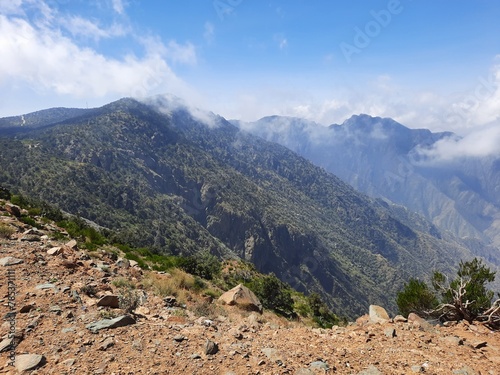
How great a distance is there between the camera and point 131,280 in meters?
12.8

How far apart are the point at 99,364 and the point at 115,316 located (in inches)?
79.1

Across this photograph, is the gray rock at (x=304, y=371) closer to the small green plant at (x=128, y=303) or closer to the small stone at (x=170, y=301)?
the small green plant at (x=128, y=303)

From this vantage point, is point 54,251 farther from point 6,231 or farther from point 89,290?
point 89,290

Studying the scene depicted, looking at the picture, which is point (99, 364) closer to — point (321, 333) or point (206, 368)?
point (206, 368)

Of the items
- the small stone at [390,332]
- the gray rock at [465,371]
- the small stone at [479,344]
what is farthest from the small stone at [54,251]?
the small stone at [479,344]

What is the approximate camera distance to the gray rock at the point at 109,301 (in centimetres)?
862

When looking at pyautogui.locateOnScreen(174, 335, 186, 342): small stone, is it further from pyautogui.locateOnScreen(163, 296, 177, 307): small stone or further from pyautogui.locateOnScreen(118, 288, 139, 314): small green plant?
pyautogui.locateOnScreen(163, 296, 177, 307): small stone

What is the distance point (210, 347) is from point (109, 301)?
3573mm

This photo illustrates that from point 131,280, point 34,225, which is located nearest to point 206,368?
point 131,280

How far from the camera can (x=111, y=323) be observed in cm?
762

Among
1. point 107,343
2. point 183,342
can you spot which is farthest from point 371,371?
point 107,343

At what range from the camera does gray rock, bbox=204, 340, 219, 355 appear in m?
7.14

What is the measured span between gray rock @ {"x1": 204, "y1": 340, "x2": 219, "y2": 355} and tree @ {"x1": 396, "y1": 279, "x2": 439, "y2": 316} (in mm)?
11679

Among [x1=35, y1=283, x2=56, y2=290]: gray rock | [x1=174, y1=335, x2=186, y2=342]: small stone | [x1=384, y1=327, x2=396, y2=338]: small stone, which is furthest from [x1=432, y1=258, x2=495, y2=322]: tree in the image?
[x1=35, y1=283, x2=56, y2=290]: gray rock
